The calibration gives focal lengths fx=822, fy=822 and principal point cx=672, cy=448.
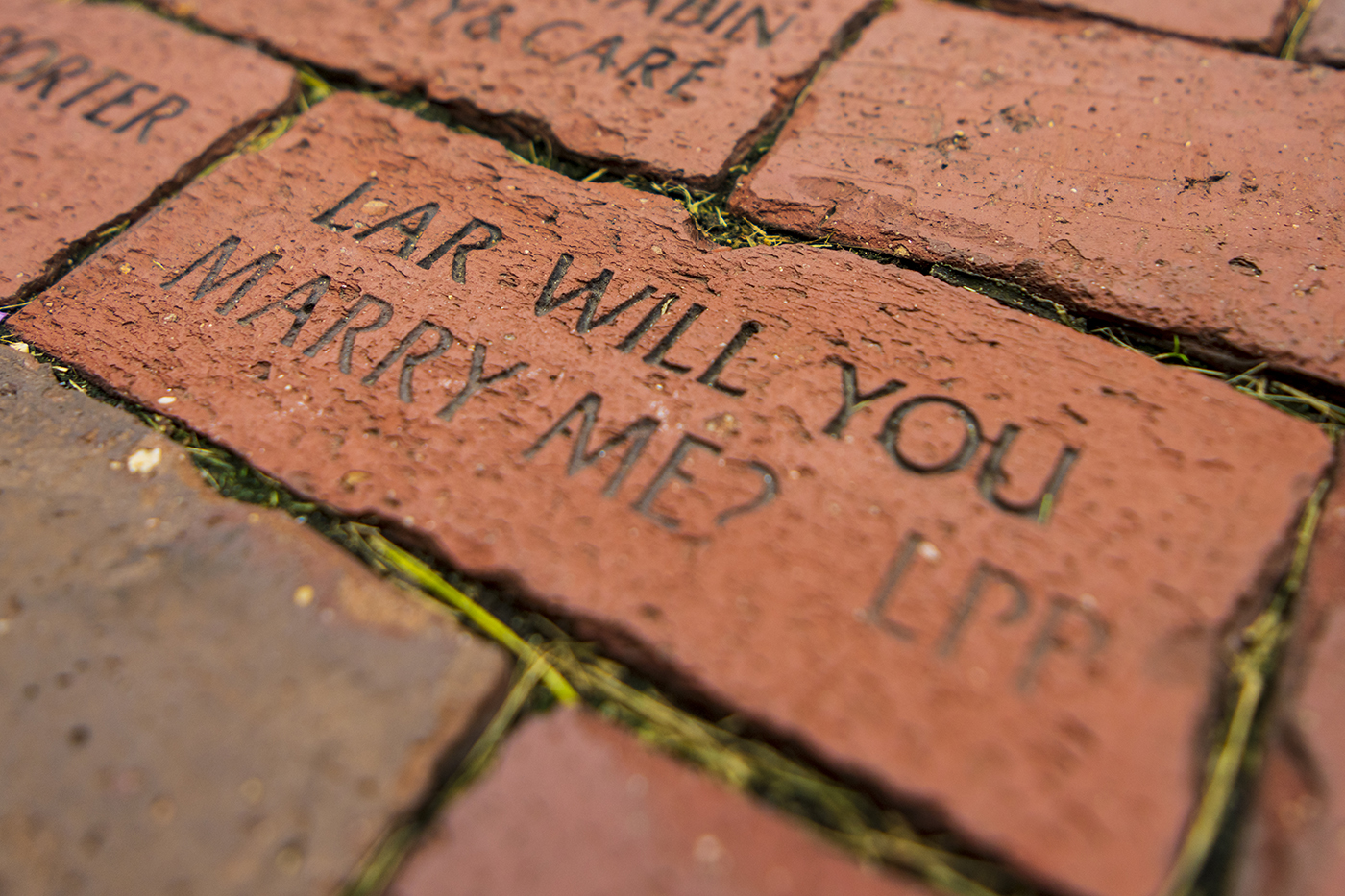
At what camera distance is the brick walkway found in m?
0.91

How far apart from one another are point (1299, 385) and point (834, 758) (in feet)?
3.00

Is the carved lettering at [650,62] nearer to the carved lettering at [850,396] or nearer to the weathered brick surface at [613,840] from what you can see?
the carved lettering at [850,396]

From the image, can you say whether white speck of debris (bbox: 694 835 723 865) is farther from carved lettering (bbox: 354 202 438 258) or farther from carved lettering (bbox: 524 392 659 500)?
carved lettering (bbox: 354 202 438 258)

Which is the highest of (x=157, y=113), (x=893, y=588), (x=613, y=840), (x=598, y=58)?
(x=598, y=58)

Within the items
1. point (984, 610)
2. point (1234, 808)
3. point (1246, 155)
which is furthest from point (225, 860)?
point (1246, 155)

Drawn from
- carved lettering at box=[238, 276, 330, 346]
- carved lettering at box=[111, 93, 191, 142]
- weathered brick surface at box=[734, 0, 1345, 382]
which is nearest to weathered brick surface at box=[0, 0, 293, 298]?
carved lettering at box=[111, 93, 191, 142]

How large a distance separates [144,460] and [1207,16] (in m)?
2.17

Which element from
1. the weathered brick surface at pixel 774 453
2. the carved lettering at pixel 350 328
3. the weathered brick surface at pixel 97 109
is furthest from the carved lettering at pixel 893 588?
the weathered brick surface at pixel 97 109

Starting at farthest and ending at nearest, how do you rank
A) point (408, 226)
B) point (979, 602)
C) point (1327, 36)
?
point (1327, 36) → point (408, 226) → point (979, 602)

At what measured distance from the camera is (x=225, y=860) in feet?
2.93

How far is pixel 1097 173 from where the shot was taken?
4.73 feet

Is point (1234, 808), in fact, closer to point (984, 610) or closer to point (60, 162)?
point (984, 610)

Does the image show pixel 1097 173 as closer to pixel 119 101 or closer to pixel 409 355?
pixel 409 355

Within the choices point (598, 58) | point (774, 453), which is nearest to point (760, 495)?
point (774, 453)
